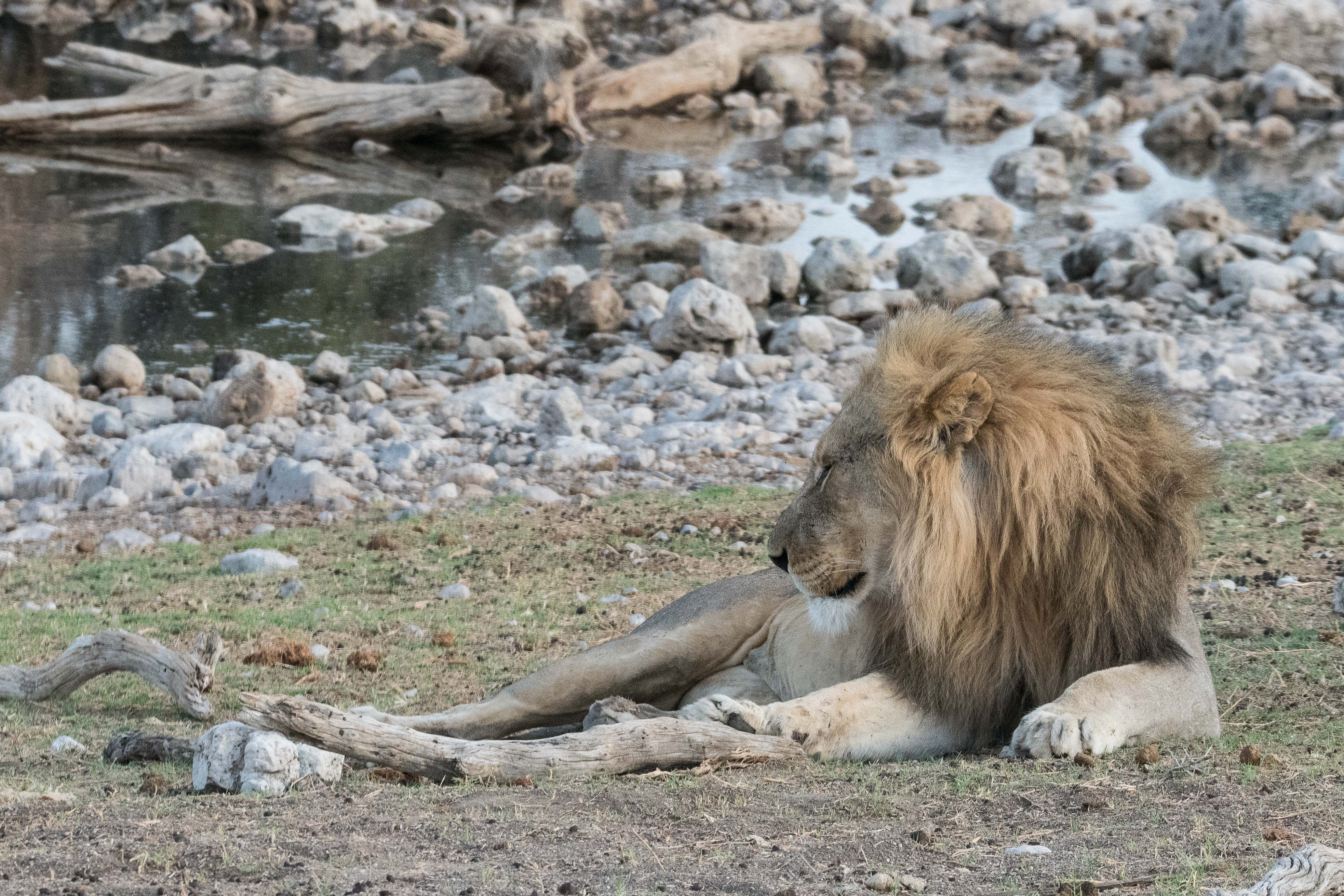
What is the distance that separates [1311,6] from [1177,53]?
99.1 inches

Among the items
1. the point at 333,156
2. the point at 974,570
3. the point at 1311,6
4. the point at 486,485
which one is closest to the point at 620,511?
the point at 486,485

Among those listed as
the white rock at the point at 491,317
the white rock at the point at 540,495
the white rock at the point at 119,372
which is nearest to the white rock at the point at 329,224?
the white rock at the point at 491,317

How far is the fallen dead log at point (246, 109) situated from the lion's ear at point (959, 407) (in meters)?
18.0

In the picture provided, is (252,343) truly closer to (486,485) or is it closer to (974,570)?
(486,485)

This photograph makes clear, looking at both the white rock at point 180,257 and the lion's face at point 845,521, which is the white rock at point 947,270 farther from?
the lion's face at point 845,521

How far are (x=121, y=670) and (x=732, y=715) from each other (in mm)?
2311

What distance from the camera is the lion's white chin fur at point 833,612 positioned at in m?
4.30

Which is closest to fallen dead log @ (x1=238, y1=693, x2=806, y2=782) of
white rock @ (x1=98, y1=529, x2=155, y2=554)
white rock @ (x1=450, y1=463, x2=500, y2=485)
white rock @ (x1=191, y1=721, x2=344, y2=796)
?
white rock @ (x1=191, y1=721, x2=344, y2=796)

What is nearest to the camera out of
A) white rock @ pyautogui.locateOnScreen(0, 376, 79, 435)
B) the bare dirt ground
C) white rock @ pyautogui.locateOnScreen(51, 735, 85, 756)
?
the bare dirt ground

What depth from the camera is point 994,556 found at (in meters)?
4.07

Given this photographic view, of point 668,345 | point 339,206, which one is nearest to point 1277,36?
point 339,206

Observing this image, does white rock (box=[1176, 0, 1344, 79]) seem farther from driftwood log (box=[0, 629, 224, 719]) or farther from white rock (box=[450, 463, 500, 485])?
driftwood log (box=[0, 629, 224, 719])

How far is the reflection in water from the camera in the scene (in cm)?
1359

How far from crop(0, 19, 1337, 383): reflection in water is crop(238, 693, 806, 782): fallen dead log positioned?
9079mm
